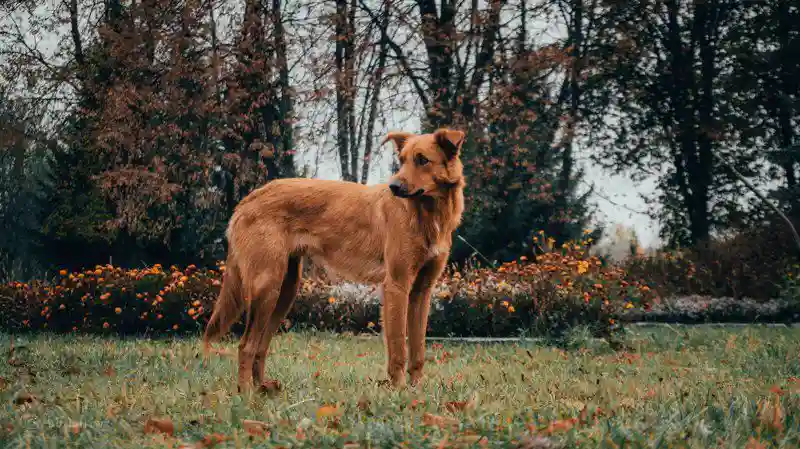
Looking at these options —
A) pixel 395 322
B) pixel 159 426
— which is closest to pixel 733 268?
pixel 395 322

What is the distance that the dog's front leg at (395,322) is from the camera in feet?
16.1

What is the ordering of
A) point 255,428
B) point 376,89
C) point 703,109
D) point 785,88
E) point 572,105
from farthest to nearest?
point 703,109, point 572,105, point 785,88, point 376,89, point 255,428

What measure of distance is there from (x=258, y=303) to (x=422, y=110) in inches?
468

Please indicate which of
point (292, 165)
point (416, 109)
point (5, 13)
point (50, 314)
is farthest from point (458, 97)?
point (5, 13)

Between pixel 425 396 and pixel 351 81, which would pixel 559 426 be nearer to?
pixel 425 396

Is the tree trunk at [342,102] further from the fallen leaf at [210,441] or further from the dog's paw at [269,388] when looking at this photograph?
the fallen leaf at [210,441]

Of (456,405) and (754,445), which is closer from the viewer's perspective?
(754,445)

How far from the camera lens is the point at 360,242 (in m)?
5.30

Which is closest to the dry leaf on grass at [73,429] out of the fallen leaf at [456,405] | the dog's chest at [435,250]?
the fallen leaf at [456,405]

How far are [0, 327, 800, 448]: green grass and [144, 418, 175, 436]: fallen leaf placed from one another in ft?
0.13

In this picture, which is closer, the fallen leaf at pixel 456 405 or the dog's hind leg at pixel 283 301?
the fallen leaf at pixel 456 405

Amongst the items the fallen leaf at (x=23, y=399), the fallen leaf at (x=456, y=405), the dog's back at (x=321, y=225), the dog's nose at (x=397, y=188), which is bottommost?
the fallen leaf at (x=23, y=399)

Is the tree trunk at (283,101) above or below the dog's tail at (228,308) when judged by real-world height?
above

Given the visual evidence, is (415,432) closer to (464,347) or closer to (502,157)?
(464,347)
